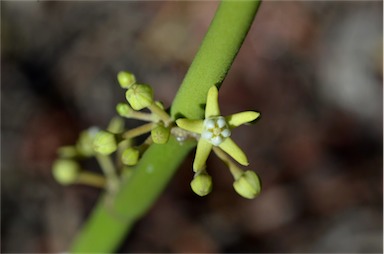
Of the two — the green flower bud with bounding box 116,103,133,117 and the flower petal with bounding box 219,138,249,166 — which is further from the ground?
the green flower bud with bounding box 116,103,133,117

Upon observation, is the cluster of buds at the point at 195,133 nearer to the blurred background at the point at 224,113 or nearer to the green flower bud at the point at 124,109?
the green flower bud at the point at 124,109

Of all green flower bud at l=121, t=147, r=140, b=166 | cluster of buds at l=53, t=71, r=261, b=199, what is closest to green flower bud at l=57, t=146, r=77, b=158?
cluster of buds at l=53, t=71, r=261, b=199

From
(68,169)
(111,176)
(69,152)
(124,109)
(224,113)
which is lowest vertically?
(124,109)

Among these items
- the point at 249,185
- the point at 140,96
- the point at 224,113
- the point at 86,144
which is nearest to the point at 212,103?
the point at 140,96

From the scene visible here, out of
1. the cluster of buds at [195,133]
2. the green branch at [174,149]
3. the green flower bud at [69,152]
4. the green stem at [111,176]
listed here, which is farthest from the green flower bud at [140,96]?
the green flower bud at [69,152]

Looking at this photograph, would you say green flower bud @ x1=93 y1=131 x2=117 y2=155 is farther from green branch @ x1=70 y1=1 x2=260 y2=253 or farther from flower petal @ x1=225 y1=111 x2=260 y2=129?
flower petal @ x1=225 y1=111 x2=260 y2=129

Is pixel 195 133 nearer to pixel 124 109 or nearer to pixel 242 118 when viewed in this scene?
pixel 242 118
